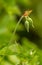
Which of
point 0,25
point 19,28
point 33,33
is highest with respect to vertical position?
point 33,33

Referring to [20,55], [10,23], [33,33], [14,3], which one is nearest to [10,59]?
[20,55]

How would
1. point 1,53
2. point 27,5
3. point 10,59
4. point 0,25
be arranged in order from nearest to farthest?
A: 1. point 1,53
2. point 10,59
3. point 0,25
4. point 27,5

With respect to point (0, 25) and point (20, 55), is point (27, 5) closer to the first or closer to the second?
point (0, 25)

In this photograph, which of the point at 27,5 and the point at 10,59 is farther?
the point at 27,5

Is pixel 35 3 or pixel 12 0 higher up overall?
pixel 35 3

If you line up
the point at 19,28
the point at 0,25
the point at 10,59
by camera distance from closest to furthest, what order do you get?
the point at 10,59 < the point at 0,25 < the point at 19,28

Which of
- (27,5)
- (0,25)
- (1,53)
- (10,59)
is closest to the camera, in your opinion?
(1,53)

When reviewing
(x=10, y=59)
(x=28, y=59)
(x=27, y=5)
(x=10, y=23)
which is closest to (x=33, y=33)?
(x=27, y=5)

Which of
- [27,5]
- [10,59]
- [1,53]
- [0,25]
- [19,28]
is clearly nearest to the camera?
[1,53]

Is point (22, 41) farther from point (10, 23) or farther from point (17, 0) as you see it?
point (17, 0)
